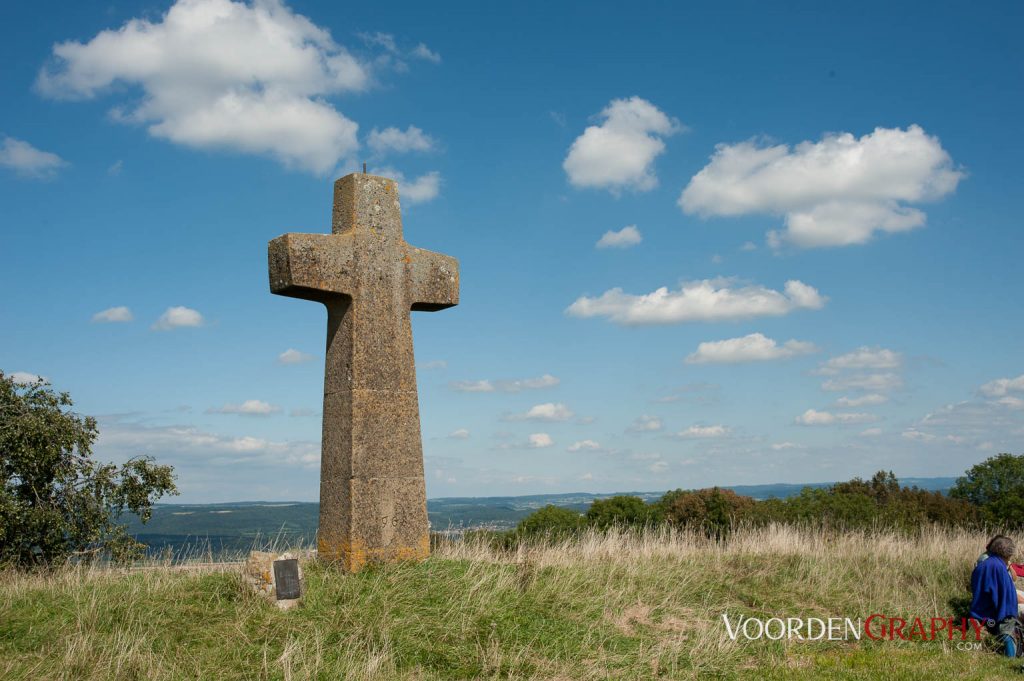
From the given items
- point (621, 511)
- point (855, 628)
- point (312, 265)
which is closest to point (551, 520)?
point (621, 511)

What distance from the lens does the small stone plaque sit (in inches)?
300

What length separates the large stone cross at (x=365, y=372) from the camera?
883 centimetres

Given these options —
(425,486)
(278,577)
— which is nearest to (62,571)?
(278,577)

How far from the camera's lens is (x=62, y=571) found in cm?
973

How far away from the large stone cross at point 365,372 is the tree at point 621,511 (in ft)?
60.2

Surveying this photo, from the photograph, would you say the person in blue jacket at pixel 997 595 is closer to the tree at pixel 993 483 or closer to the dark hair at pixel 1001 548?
the dark hair at pixel 1001 548

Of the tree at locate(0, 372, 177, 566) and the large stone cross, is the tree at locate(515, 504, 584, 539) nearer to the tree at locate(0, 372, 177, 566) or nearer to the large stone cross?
the tree at locate(0, 372, 177, 566)

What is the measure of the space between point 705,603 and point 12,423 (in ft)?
36.6

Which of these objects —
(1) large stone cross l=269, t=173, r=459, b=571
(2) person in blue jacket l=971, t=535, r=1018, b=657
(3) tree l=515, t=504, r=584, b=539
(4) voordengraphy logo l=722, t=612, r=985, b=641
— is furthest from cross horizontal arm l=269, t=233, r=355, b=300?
(3) tree l=515, t=504, r=584, b=539

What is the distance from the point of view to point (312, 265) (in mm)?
8883

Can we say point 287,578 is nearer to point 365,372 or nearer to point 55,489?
point 365,372

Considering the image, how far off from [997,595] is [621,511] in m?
19.2

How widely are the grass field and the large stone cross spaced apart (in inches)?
18.5

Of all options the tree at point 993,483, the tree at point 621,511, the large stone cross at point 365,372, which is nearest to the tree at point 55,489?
the large stone cross at point 365,372
